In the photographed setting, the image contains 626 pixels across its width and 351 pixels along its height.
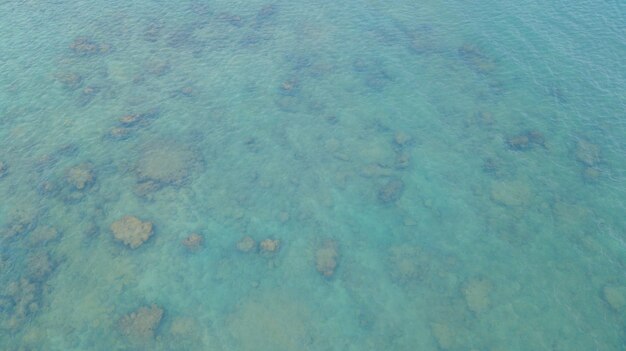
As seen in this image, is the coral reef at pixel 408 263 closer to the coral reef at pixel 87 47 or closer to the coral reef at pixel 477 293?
the coral reef at pixel 477 293

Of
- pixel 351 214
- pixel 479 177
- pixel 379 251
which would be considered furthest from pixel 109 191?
pixel 479 177

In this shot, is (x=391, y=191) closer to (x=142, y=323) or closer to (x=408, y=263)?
(x=408, y=263)

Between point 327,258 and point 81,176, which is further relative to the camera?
point 81,176

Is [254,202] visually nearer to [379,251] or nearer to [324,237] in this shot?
[324,237]

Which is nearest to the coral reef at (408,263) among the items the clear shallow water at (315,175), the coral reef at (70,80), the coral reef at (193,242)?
the clear shallow water at (315,175)

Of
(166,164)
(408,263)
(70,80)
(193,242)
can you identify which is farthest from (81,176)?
(408,263)

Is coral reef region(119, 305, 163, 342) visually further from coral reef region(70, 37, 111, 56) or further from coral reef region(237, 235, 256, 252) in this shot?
coral reef region(70, 37, 111, 56)

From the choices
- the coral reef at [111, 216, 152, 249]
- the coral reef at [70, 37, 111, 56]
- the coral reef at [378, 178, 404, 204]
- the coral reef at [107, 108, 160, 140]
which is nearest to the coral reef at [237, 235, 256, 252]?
the coral reef at [111, 216, 152, 249]
